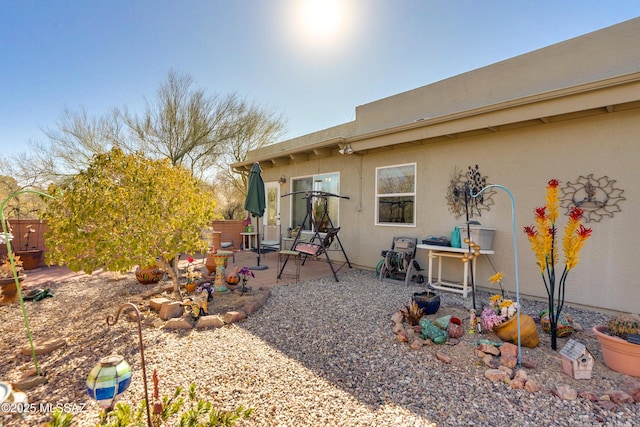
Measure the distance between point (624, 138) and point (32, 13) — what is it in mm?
9813

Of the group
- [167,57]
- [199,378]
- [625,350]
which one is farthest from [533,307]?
[167,57]

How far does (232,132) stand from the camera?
12969 mm

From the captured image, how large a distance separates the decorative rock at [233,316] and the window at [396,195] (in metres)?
3.66

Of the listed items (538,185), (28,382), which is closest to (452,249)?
(538,185)

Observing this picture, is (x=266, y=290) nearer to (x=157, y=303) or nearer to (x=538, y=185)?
(x=157, y=303)

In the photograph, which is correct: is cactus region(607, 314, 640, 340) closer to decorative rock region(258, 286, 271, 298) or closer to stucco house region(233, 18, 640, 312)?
stucco house region(233, 18, 640, 312)

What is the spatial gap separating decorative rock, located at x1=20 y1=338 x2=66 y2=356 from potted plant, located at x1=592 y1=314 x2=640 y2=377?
5.07 m

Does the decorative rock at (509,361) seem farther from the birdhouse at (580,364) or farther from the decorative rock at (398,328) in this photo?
the decorative rock at (398,328)

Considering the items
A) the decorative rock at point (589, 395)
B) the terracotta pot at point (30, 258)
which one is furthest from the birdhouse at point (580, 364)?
the terracotta pot at point (30, 258)

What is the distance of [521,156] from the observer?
15.3ft

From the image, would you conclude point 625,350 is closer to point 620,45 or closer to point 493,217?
point 493,217

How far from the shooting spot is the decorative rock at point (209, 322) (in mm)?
3441

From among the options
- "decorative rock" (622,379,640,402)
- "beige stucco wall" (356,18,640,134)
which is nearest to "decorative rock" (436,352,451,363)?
"decorative rock" (622,379,640,402)

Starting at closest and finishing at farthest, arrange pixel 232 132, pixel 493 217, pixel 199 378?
1. pixel 199 378
2. pixel 493 217
3. pixel 232 132
